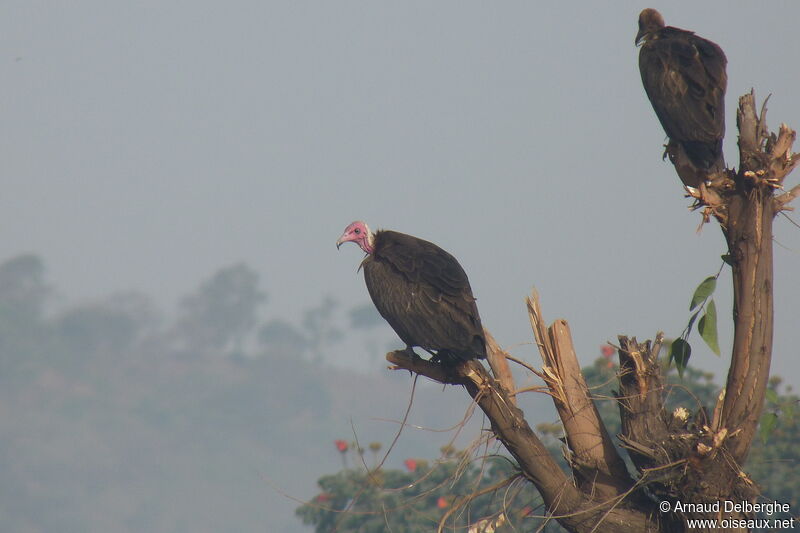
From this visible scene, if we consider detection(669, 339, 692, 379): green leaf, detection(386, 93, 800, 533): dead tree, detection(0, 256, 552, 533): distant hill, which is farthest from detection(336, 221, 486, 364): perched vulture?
detection(0, 256, 552, 533): distant hill

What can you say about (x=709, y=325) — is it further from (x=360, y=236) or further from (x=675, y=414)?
(x=360, y=236)

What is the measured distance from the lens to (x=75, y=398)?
124m

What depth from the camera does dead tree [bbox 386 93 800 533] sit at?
5691mm

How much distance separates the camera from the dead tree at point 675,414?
18.7 ft

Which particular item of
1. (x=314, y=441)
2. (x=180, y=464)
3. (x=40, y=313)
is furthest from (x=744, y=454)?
(x=40, y=313)

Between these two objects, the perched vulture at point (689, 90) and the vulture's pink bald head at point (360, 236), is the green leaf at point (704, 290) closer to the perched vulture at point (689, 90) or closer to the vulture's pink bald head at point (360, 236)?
the perched vulture at point (689, 90)

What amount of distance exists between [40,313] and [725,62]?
132 meters

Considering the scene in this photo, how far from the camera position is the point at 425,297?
7.23 metres

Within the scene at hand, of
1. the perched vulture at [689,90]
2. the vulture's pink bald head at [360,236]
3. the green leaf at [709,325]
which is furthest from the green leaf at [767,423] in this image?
the vulture's pink bald head at [360,236]

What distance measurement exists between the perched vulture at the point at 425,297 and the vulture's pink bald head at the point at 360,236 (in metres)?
0.71

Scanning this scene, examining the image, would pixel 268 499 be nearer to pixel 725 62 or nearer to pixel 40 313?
pixel 40 313

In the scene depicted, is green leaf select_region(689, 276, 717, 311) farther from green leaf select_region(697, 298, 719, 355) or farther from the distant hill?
the distant hill

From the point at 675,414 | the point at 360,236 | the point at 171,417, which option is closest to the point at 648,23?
the point at 360,236

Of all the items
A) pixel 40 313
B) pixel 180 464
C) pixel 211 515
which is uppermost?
pixel 40 313
